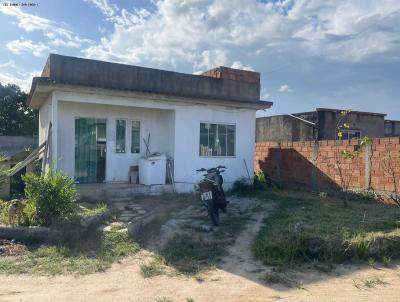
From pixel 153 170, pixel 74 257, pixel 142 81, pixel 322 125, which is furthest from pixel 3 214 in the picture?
pixel 322 125

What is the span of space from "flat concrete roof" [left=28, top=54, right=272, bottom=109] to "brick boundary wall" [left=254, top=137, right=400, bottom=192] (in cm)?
212

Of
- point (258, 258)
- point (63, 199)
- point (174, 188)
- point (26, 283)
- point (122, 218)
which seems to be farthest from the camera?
point (174, 188)

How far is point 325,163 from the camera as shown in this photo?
463 inches

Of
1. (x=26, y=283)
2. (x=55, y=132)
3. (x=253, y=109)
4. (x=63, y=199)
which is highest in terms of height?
(x=253, y=109)

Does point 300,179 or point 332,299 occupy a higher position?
point 300,179

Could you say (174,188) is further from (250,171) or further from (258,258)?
(258,258)

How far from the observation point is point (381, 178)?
998cm

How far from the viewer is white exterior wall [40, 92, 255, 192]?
10.5 metres

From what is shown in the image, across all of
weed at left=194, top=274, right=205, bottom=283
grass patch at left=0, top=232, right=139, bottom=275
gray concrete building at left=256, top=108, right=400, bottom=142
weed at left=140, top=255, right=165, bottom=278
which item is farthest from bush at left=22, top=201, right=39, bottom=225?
gray concrete building at left=256, top=108, right=400, bottom=142

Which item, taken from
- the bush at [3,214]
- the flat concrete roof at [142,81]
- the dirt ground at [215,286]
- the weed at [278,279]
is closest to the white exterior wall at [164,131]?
the flat concrete roof at [142,81]

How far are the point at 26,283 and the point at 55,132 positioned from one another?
17.4 feet

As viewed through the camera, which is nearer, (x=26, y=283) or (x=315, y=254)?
(x=26, y=283)

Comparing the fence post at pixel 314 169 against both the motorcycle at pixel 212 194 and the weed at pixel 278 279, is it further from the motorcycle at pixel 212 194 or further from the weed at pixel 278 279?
the weed at pixel 278 279

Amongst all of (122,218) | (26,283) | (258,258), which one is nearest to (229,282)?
(258,258)
